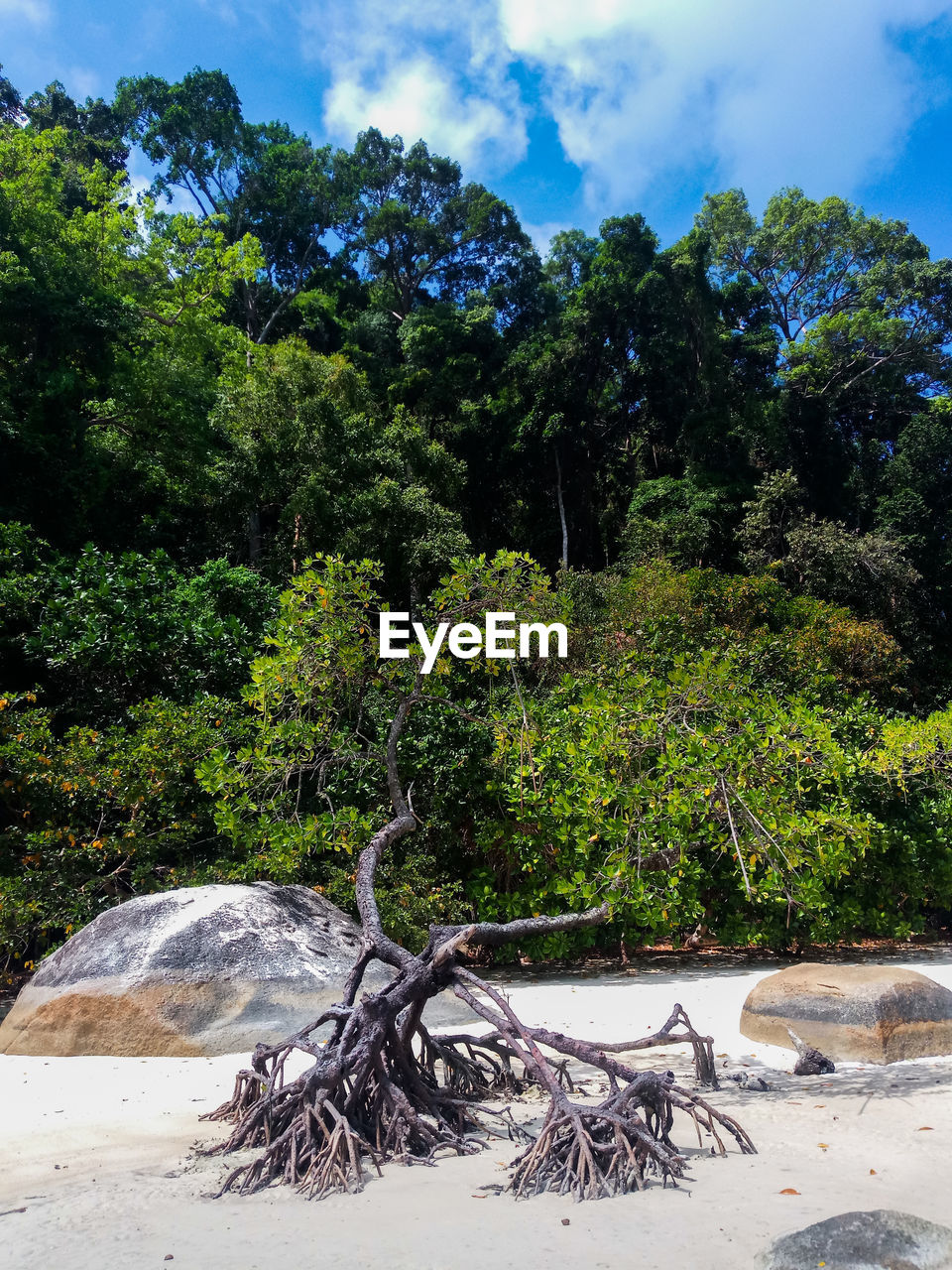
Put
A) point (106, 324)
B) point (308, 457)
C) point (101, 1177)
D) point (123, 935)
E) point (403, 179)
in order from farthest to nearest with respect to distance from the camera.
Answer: point (403, 179) → point (308, 457) → point (106, 324) → point (123, 935) → point (101, 1177)

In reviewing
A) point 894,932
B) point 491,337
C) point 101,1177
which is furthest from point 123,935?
point 491,337

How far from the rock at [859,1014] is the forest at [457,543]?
0.84m

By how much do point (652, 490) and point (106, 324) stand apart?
15.8m

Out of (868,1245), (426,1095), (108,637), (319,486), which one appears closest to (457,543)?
(319,486)

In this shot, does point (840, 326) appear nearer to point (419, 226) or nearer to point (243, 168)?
point (419, 226)

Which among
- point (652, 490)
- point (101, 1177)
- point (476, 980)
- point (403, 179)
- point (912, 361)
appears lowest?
point (101, 1177)

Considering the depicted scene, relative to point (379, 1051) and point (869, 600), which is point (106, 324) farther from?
point (869, 600)

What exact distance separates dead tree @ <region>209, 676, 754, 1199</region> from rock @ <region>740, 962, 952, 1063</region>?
1298 mm

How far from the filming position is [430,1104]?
508 centimetres

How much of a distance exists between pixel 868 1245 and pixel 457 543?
1721cm

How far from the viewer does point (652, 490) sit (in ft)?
90.1

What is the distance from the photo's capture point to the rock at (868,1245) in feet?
10.8

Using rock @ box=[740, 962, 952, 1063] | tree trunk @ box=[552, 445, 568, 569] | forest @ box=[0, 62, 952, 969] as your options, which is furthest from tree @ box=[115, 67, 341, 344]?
rock @ box=[740, 962, 952, 1063]

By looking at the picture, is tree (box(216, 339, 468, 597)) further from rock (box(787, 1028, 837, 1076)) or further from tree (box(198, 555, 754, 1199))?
rock (box(787, 1028, 837, 1076))
